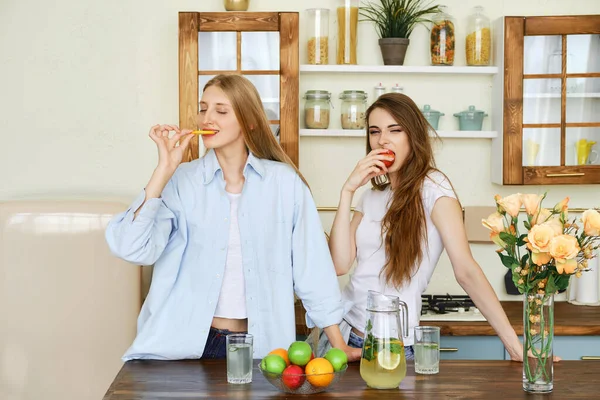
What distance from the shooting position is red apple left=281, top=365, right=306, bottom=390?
187 centimetres

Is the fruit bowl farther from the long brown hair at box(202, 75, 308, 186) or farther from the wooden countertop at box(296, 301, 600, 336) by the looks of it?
the wooden countertop at box(296, 301, 600, 336)

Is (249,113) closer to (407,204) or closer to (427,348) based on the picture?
(407,204)

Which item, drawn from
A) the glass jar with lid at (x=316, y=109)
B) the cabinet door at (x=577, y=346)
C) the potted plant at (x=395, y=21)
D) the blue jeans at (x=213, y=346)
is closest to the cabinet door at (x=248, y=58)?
the glass jar with lid at (x=316, y=109)

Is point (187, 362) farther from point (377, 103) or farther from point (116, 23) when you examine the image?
point (116, 23)

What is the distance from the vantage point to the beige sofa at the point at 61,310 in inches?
128

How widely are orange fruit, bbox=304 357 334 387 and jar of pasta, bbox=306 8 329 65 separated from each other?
1886mm

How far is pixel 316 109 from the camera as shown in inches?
138

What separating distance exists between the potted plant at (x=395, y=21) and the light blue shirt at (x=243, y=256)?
47.3 inches

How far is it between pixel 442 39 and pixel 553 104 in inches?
21.4

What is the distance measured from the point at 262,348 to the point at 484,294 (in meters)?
0.68

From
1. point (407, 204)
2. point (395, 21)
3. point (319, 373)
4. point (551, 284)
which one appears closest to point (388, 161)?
point (407, 204)

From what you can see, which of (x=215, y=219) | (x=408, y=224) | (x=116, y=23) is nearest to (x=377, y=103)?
(x=408, y=224)

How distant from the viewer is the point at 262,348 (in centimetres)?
244

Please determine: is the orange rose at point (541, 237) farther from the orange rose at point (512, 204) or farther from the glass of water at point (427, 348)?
the glass of water at point (427, 348)
